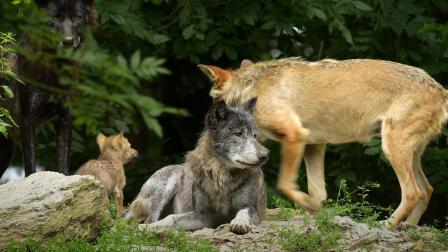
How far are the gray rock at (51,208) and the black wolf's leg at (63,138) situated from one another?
81.3 inches

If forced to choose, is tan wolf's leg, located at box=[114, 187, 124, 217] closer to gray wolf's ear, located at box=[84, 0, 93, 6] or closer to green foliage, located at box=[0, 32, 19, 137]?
green foliage, located at box=[0, 32, 19, 137]

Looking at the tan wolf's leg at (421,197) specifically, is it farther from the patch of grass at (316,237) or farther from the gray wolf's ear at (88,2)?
the gray wolf's ear at (88,2)

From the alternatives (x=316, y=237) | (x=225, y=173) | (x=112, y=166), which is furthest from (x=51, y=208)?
(x=112, y=166)

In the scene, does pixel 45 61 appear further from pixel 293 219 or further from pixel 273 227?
pixel 293 219

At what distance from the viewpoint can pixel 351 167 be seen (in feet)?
37.3

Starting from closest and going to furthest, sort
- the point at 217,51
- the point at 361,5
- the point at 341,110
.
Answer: the point at 341,110 < the point at 361,5 < the point at 217,51

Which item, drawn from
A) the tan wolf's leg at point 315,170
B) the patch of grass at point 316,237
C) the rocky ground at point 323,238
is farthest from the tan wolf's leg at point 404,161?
the patch of grass at point 316,237

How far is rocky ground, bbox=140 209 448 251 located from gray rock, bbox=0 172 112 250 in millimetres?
618

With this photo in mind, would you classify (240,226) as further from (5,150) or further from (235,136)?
(5,150)

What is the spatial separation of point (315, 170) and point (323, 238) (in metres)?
2.38

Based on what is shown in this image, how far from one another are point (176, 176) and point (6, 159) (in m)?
2.15

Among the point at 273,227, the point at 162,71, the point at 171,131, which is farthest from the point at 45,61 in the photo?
the point at 171,131

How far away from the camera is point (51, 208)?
6012 mm

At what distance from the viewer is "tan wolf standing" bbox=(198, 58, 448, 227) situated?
775 centimetres
